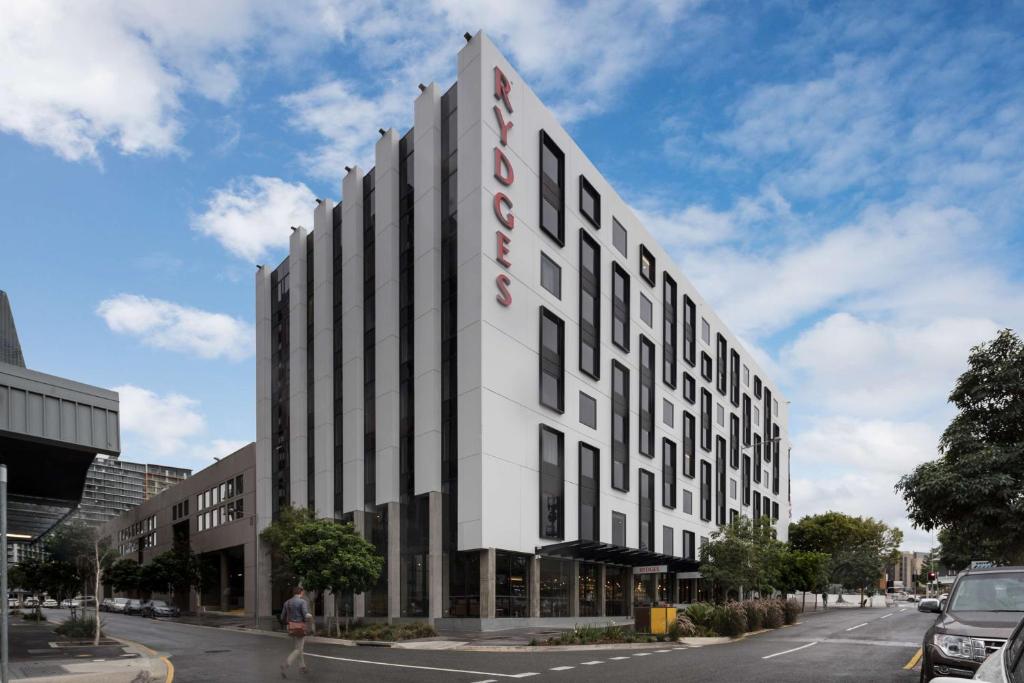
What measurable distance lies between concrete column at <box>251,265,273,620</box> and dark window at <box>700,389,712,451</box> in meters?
35.5

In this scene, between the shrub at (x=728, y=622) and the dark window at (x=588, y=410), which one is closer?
the shrub at (x=728, y=622)

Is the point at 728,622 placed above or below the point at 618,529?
below

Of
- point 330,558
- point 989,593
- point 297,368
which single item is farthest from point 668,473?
point 989,593

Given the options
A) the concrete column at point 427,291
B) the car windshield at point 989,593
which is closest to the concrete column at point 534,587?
the concrete column at point 427,291

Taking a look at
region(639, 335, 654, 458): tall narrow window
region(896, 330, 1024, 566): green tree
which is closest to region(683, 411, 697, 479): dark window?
region(639, 335, 654, 458): tall narrow window

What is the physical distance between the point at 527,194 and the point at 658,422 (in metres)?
23.2

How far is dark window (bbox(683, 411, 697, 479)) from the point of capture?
66.2 meters

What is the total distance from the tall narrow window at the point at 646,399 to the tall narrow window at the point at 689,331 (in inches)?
366

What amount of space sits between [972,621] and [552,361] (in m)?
34.9

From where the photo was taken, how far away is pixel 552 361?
45.3 metres

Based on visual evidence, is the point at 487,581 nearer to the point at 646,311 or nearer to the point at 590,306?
the point at 590,306

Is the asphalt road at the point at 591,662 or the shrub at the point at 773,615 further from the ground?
the asphalt road at the point at 591,662

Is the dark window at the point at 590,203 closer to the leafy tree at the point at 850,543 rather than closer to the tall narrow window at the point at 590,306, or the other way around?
the tall narrow window at the point at 590,306

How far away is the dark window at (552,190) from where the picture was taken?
1817 inches
